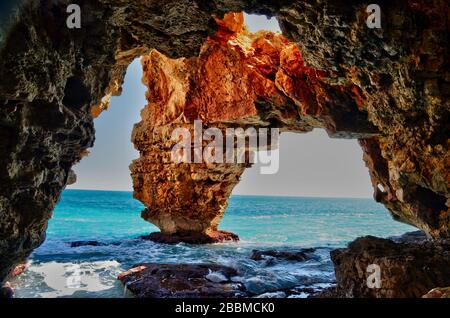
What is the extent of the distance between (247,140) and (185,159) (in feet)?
13.3

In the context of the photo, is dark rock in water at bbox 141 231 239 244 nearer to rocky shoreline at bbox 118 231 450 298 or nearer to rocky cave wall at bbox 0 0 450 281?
rocky shoreline at bbox 118 231 450 298

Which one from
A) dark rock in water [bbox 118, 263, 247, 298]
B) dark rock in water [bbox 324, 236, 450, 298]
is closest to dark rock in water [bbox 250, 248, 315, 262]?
dark rock in water [bbox 118, 263, 247, 298]

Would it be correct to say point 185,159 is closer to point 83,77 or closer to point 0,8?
point 83,77

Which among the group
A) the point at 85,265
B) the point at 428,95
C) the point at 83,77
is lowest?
the point at 85,265

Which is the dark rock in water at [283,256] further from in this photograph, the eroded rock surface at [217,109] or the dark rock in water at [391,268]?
the dark rock in water at [391,268]

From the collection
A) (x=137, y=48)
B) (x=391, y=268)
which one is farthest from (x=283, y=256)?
(x=137, y=48)

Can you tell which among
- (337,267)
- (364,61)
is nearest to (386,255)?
(337,267)

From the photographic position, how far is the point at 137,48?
8430mm

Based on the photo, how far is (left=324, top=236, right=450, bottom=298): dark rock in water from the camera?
509cm

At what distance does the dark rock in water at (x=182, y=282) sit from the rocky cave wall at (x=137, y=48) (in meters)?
3.38

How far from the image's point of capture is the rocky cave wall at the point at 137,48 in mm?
5227

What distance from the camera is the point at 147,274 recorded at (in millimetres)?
10336

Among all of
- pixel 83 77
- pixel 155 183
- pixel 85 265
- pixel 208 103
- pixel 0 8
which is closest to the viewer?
pixel 0 8

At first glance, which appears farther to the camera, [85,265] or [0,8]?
[85,265]
